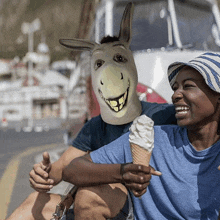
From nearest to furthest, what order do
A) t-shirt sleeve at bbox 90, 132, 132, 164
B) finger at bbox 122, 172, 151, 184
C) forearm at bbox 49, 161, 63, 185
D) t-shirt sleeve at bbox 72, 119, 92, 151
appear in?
finger at bbox 122, 172, 151, 184, t-shirt sleeve at bbox 90, 132, 132, 164, forearm at bbox 49, 161, 63, 185, t-shirt sleeve at bbox 72, 119, 92, 151

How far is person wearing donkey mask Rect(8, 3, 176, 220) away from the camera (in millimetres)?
2256

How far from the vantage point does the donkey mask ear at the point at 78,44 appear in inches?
98.6

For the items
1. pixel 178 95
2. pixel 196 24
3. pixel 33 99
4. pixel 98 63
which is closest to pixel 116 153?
pixel 178 95

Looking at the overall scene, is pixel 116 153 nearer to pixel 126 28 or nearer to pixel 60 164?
pixel 60 164

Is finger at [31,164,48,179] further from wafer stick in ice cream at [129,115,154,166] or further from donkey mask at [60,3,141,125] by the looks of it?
wafer stick in ice cream at [129,115,154,166]

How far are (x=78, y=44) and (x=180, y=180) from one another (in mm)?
1299

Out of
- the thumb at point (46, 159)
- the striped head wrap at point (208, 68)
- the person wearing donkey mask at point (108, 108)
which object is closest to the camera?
the striped head wrap at point (208, 68)

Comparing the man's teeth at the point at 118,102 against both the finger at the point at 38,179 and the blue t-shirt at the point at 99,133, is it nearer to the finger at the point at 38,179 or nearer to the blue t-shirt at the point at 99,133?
the blue t-shirt at the point at 99,133

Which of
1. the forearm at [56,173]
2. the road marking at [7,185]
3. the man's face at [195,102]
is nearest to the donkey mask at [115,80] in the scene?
the forearm at [56,173]

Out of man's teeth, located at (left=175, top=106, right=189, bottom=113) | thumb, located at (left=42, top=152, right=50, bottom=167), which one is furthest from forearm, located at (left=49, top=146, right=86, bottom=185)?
man's teeth, located at (left=175, top=106, right=189, bottom=113)

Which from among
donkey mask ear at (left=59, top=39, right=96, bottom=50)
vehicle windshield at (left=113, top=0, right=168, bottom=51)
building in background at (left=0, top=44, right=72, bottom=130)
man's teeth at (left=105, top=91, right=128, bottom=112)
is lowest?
building in background at (left=0, top=44, right=72, bottom=130)

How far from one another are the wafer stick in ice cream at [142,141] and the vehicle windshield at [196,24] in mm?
3193

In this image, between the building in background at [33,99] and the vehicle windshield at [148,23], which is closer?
the vehicle windshield at [148,23]

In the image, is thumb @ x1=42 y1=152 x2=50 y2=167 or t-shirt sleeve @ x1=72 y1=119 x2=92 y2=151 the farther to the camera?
t-shirt sleeve @ x1=72 y1=119 x2=92 y2=151
